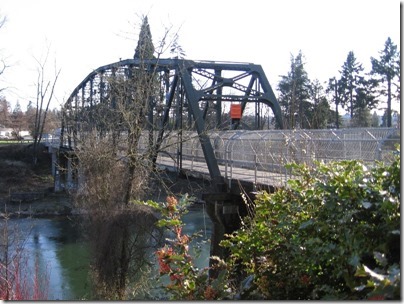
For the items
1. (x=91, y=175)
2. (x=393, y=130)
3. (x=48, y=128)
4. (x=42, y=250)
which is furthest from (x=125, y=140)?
(x=48, y=128)

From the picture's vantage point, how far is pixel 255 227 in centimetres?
460

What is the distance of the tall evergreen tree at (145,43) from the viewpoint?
20.7 meters

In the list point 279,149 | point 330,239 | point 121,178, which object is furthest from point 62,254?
point 330,239

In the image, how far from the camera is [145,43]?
21.1 m

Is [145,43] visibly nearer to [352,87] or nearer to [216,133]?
[216,133]

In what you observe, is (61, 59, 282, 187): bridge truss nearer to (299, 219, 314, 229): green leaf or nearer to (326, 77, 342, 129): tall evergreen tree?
(299, 219, 314, 229): green leaf

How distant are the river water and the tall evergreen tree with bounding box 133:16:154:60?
7760mm

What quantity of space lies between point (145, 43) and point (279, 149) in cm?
1052

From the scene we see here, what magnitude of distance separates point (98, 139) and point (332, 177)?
20086mm

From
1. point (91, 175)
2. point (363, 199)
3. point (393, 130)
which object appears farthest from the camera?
point (91, 175)

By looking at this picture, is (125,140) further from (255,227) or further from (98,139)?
(255,227)

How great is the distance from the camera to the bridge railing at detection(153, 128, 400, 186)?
376 inches

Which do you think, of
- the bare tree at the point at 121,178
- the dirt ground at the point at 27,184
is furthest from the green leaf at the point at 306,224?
the dirt ground at the point at 27,184

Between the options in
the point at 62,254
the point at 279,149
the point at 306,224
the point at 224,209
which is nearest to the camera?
the point at 306,224
